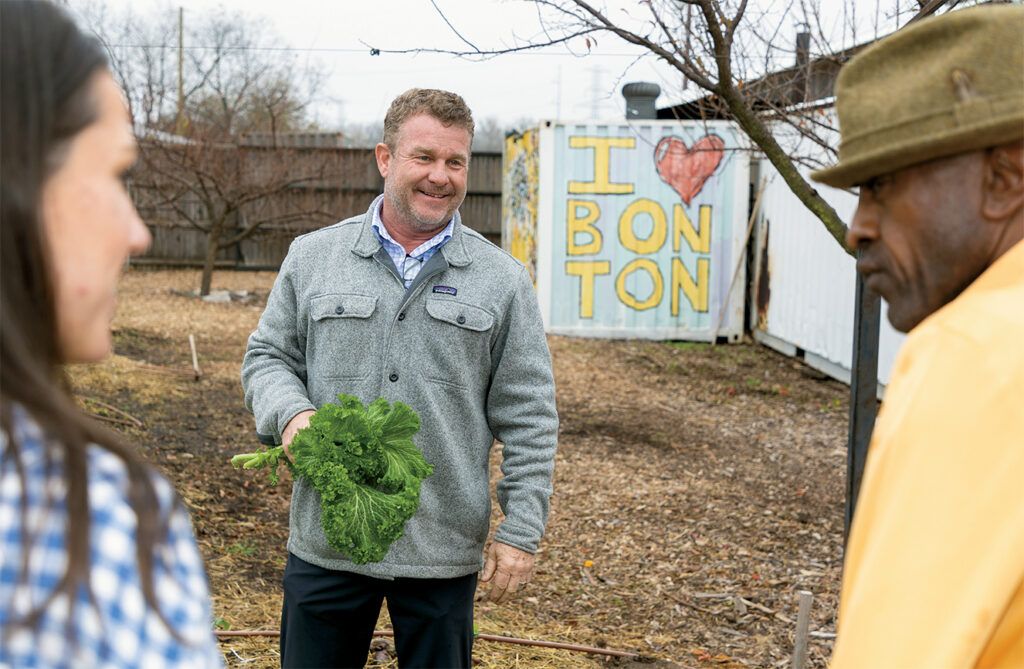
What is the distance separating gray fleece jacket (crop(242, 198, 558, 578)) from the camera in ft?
9.95

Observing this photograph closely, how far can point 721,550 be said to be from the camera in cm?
650

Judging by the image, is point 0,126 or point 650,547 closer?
point 0,126

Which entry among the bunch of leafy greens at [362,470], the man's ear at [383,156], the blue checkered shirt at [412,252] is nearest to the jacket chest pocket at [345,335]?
the blue checkered shirt at [412,252]

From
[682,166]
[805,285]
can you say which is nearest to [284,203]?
[682,166]

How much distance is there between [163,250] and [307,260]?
70.6 feet

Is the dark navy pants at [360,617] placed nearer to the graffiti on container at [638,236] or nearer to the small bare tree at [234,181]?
the graffiti on container at [638,236]

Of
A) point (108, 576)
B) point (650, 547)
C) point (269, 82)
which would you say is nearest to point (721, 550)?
point (650, 547)

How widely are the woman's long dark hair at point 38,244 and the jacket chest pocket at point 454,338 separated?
198 centimetres

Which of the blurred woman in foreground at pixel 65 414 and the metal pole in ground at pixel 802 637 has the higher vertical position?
the blurred woman in foreground at pixel 65 414

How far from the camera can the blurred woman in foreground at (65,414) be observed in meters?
1.01

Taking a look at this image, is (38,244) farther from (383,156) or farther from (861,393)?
(861,393)

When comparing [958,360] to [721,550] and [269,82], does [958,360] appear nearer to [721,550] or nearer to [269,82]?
[721,550]

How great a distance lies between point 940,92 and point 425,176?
1.97 meters

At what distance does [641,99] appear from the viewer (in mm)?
14648
